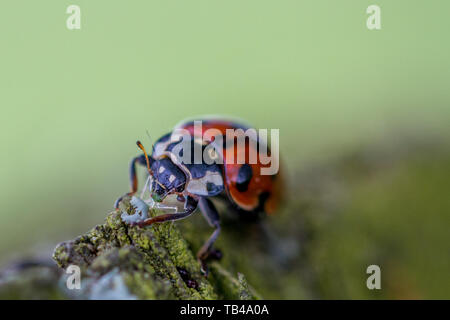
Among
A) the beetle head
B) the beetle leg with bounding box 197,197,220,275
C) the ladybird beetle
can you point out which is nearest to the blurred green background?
the ladybird beetle

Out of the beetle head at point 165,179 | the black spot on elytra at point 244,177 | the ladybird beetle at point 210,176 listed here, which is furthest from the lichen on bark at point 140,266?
the black spot on elytra at point 244,177

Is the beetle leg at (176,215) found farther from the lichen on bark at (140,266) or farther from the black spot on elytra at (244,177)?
the black spot on elytra at (244,177)

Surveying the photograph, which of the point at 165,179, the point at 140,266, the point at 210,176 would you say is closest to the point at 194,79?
the point at 210,176

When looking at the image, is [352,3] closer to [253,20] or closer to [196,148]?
[253,20]

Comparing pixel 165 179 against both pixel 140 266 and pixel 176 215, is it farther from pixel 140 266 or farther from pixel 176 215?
pixel 140 266
